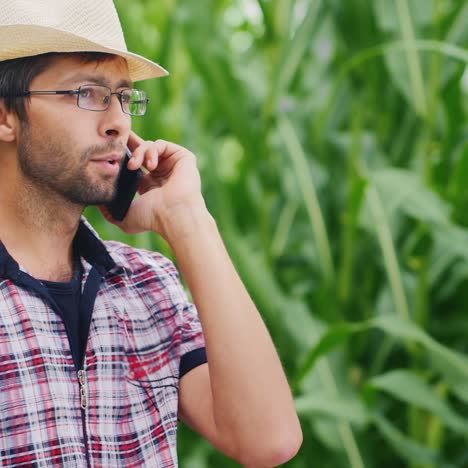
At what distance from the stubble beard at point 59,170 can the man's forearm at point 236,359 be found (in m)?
0.10

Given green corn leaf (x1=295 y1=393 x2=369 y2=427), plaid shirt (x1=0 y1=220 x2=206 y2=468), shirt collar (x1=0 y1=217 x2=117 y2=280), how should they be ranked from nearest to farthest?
plaid shirt (x1=0 y1=220 x2=206 y2=468) < shirt collar (x1=0 y1=217 x2=117 y2=280) < green corn leaf (x1=295 y1=393 x2=369 y2=427)

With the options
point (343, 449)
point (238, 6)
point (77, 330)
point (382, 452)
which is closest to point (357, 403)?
point (343, 449)

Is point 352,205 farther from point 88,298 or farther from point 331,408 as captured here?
point 88,298

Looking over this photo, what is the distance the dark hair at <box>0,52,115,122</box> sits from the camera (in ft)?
2.46

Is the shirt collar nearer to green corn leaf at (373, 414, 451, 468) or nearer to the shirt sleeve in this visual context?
the shirt sleeve

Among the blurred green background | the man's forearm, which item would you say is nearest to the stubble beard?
the man's forearm

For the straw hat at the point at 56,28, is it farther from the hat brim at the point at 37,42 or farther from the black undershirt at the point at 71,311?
the black undershirt at the point at 71,311

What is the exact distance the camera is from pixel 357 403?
143 cm

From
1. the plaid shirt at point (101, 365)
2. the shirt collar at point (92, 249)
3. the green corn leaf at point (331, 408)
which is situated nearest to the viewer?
the plaid shirt at point (101, 365)

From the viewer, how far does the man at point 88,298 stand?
0.72 m

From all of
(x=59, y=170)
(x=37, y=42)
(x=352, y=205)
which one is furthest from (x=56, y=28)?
(x=352, y=205)

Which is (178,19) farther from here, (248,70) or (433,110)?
(433,110)

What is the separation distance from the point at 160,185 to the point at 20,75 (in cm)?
20

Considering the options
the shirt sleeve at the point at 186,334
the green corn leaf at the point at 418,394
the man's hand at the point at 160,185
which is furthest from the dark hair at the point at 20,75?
the green corn leaf at the point at 418,394
